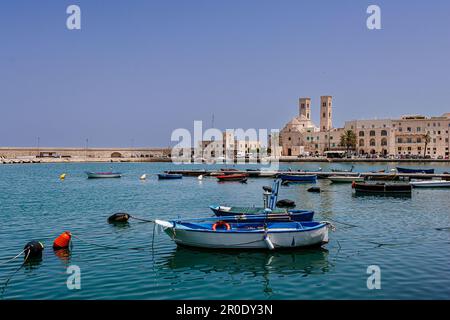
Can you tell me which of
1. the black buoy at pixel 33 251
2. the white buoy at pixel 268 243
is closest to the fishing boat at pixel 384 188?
the white buoy at pixel 268 243

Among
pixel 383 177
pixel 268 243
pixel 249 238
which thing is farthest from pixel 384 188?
pixel 249 238

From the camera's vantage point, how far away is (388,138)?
145 meters

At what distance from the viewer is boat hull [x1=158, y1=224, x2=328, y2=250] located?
21.3 metres

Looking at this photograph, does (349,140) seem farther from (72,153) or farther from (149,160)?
(72,153)

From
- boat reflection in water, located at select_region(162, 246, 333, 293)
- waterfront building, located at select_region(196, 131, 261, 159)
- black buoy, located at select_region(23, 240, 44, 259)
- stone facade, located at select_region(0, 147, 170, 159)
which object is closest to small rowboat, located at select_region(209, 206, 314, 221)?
boat reflection in water, located at select_region(162, 246, 333, 293)

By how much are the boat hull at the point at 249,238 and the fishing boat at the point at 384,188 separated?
28166 mm

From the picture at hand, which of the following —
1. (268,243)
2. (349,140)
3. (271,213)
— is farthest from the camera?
(349,140)

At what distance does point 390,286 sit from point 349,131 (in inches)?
5457

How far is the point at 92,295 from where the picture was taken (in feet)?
51.4

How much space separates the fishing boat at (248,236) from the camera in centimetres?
2134

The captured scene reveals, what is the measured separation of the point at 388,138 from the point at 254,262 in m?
135

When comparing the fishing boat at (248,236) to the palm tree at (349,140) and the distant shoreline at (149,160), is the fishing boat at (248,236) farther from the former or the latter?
the palm tree at (349,140)

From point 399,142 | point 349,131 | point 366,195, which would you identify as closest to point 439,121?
→ point 399,142
